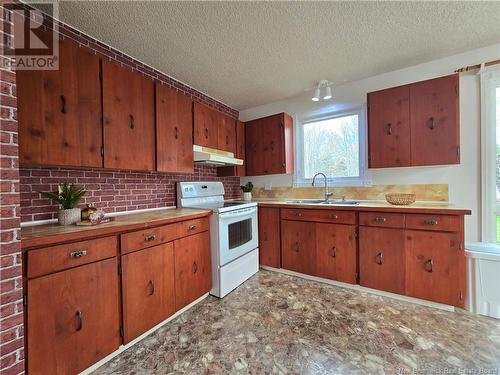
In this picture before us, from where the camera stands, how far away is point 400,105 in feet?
7.30

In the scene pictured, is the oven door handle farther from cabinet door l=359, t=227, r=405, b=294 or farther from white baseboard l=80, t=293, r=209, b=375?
cabinet door l=359, t=227, r=405, b=294

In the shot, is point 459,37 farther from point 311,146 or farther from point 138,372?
point 138,372

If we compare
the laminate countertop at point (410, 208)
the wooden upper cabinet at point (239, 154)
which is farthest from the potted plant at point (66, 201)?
the laminate countertop at point (410, 208)

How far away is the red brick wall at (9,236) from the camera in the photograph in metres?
0.95

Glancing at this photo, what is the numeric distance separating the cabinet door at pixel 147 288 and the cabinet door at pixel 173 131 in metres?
0.85

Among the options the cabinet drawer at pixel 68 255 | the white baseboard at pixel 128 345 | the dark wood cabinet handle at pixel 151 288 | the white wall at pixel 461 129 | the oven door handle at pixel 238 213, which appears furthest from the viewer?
the oven door handle at pixel 238 213

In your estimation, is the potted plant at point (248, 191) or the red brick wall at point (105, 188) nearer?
the red brick wall at point (105, 188)

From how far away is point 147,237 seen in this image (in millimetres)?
1606

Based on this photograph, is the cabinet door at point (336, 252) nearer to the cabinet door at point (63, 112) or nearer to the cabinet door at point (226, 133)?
the cabinet door at point (226, 133)

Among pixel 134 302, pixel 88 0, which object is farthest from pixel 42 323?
pixel 88 0

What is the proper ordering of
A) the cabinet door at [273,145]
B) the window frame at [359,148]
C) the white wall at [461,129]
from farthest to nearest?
the cabinet door at [273,145], the window frame at [359,148], the white wall at [461,129]

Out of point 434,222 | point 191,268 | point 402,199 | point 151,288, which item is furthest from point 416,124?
point 151,288

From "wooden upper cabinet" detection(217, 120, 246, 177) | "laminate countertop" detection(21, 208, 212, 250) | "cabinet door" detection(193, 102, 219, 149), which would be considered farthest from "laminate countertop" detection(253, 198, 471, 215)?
"laminate countertop" detection(21, 208, 212, 250)

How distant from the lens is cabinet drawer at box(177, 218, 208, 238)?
1882mm
